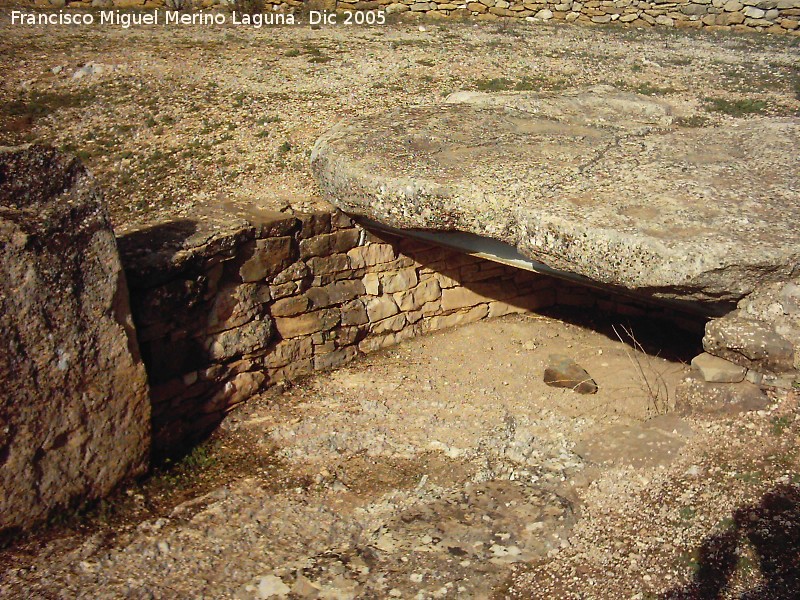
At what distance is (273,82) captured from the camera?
6934 millimetres

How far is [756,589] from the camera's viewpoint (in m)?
3.06

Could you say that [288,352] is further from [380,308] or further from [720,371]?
[720,371]

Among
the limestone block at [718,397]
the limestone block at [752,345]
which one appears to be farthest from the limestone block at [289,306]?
the limestone block at [752,345]

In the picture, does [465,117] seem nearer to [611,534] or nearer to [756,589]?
[611,534]

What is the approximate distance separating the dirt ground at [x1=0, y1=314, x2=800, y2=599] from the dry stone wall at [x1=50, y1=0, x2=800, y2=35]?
5517 millimetres

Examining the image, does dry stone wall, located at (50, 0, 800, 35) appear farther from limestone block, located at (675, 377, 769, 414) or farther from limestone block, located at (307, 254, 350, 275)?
limestone block, located at (675, 377, 769, 414)

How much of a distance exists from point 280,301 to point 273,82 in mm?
2639

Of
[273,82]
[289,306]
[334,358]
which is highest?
[273,82]

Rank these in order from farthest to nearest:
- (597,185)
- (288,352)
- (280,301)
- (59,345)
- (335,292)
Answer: (335,292) < (288,352) < (280,301) < (597,185) < (59,345)

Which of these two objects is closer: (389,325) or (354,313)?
(354,313)

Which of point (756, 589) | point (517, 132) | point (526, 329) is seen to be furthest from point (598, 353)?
point (756, 589)

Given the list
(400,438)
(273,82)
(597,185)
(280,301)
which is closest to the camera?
(597,185)

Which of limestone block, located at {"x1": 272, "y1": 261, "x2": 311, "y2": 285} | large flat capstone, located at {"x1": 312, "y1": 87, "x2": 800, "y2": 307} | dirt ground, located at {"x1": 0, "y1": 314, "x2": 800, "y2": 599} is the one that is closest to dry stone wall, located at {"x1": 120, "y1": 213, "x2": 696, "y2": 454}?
limestone block, located at {"x1": 272, "y1": 261, "x2": 311, "y2": 285}

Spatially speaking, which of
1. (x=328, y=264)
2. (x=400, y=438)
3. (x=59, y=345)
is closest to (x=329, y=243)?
(x=328, y=264)
